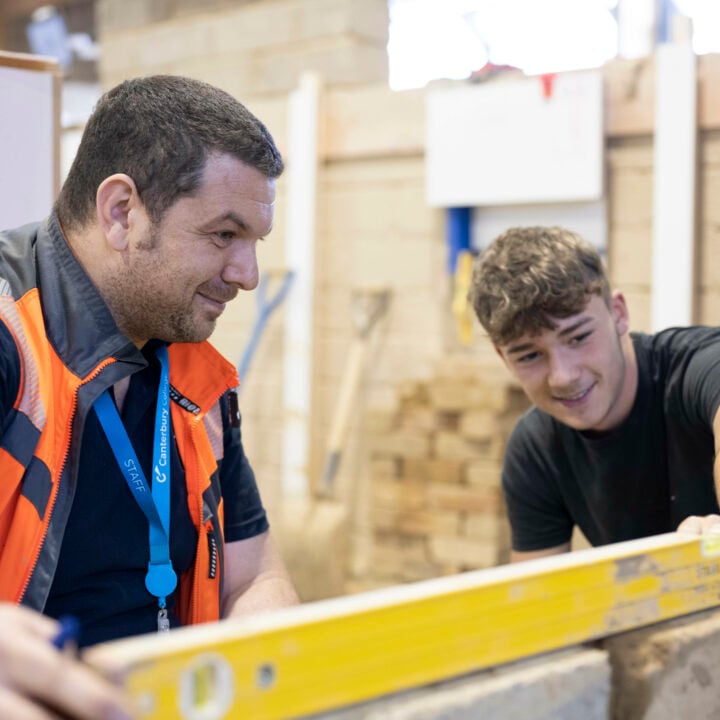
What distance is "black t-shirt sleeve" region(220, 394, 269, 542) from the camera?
175 cm

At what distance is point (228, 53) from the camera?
5039mm

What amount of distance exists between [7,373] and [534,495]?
1207mm

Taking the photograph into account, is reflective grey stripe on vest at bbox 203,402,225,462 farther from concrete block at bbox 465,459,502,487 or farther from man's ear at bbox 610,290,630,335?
concrete block at bbox 465,459,502,487

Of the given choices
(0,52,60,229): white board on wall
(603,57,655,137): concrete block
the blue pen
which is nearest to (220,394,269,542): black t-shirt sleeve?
(0,52,60,229): white board on wall

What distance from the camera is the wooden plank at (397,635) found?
0.75 m

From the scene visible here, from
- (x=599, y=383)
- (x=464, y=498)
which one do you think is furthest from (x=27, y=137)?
(x=464, y=498)

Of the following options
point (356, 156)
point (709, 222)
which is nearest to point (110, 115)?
point (709, 222)

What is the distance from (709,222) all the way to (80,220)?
2666 mm

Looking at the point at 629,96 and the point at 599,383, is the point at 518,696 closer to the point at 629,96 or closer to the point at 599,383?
the point at 599,383

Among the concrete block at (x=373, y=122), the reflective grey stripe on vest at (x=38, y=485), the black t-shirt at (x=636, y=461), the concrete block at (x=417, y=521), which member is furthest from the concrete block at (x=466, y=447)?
the reflective grey stripe on vest at (x=38, y=485)

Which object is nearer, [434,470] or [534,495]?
[534,495]

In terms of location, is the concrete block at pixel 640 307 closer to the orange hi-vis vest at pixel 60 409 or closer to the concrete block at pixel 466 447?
the concrete block at pixel 466 447

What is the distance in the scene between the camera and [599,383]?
197 cm

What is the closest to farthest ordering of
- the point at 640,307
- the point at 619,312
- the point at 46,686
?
the point at 46,686, the point at 619,312, the point at 640,307
